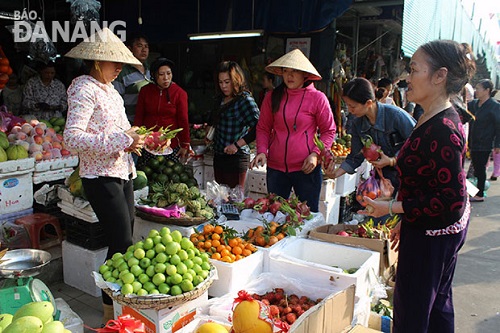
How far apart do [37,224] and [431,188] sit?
10.6ft

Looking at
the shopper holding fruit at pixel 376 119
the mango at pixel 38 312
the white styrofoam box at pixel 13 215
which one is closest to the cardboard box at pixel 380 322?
the shopper holding fruit at pixel 376 119

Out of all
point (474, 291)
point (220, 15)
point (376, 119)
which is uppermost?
point (220, 15)

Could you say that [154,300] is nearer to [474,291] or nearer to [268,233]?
[268,233]

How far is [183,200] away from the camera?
3.62 metres

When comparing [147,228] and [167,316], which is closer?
[167,316]

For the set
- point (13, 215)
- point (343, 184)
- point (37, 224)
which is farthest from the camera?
point (343, 184)

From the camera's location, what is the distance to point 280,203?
142 inches

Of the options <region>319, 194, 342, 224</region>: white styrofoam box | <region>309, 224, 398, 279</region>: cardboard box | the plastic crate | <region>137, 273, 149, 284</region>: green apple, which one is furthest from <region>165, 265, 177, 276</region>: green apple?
<region>319, 194, 342, 224</region>: white styrofoam box

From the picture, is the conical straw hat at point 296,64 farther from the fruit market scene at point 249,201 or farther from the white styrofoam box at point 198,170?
the white styrofoam box at point 198,170

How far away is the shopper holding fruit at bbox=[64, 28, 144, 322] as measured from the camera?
248cm

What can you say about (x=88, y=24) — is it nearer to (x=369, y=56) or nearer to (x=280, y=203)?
(x=280, y=203)

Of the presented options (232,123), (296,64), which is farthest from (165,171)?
(296,64)

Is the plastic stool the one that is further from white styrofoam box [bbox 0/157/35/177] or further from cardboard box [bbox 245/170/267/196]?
cardboard box [bbox 245/170/267/196]

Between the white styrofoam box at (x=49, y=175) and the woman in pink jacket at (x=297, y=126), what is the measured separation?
1.99 meters
